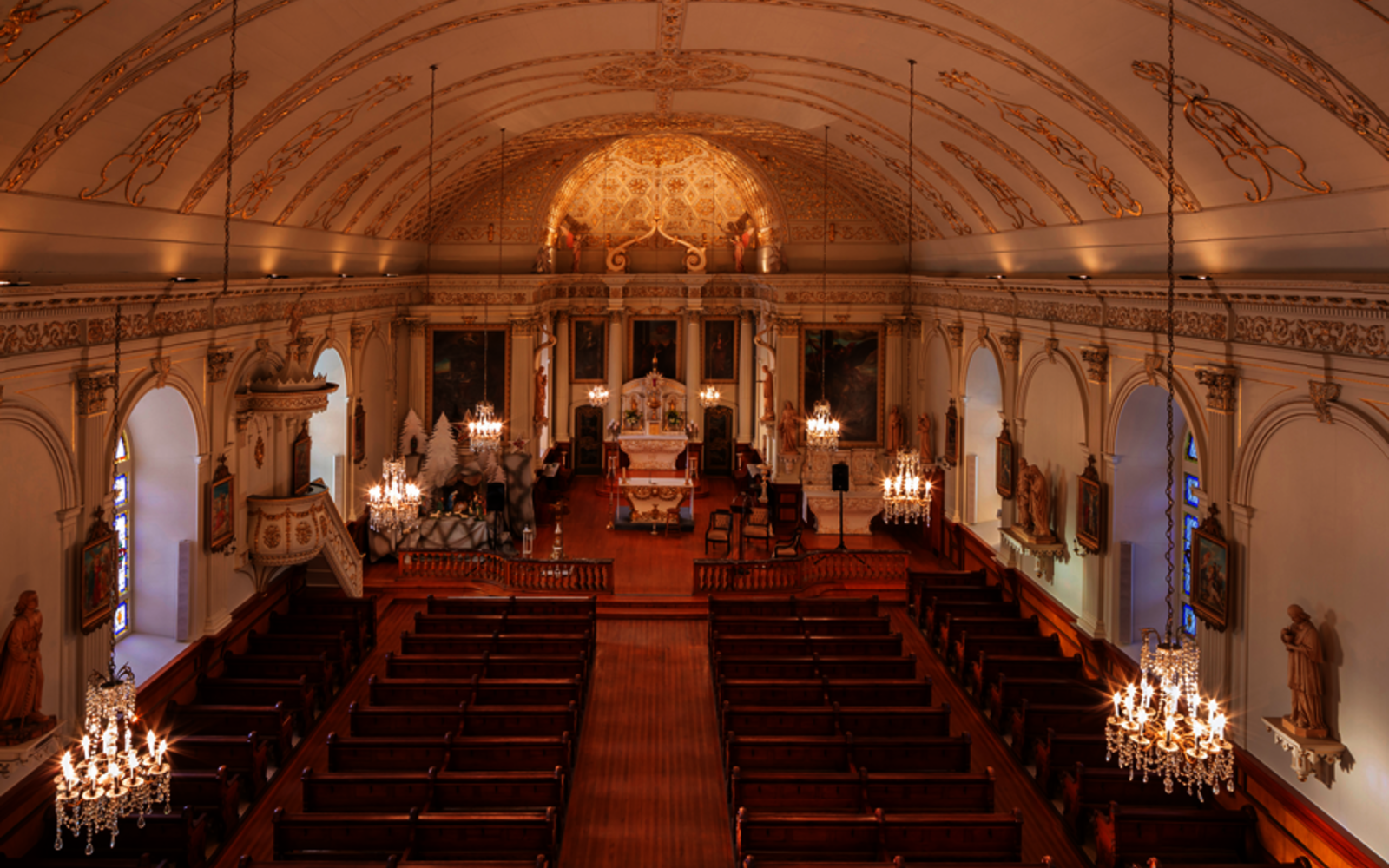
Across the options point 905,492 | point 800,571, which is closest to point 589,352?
point 800,571

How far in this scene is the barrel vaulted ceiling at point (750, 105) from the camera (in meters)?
8.57

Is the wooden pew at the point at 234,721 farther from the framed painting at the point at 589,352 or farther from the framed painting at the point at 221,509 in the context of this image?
the framed painting at the point at 589,352

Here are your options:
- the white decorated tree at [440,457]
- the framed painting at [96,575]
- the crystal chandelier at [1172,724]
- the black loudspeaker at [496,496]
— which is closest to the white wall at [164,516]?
the framed painting at [96,575]

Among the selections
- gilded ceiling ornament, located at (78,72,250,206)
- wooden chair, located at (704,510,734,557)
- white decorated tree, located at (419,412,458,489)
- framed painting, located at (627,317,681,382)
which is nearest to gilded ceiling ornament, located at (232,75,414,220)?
gilded ceiling ornament, located at (78,72,250,206)

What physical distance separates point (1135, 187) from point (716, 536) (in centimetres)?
1244

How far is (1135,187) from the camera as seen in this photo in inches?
487

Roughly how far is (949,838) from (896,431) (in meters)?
15.6

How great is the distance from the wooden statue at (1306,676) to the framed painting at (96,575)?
41.9 feet

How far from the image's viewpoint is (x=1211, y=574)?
39.0 ft

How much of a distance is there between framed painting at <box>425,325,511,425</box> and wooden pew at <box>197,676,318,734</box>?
38.7 feet

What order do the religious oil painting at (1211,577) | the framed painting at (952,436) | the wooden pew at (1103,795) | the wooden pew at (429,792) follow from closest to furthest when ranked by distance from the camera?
the wooden pew at (429,792) < the wooden pew at (1103,795) < the religious oil painting at (1211,577) < the framed painting at (952,436)

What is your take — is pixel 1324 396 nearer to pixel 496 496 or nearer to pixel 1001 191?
pixel 1001 191

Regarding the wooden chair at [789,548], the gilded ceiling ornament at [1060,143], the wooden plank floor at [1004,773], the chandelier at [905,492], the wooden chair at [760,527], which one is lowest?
the wooden plank floor at [1004,773]

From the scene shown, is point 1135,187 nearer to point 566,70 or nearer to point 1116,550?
point 1116,550
